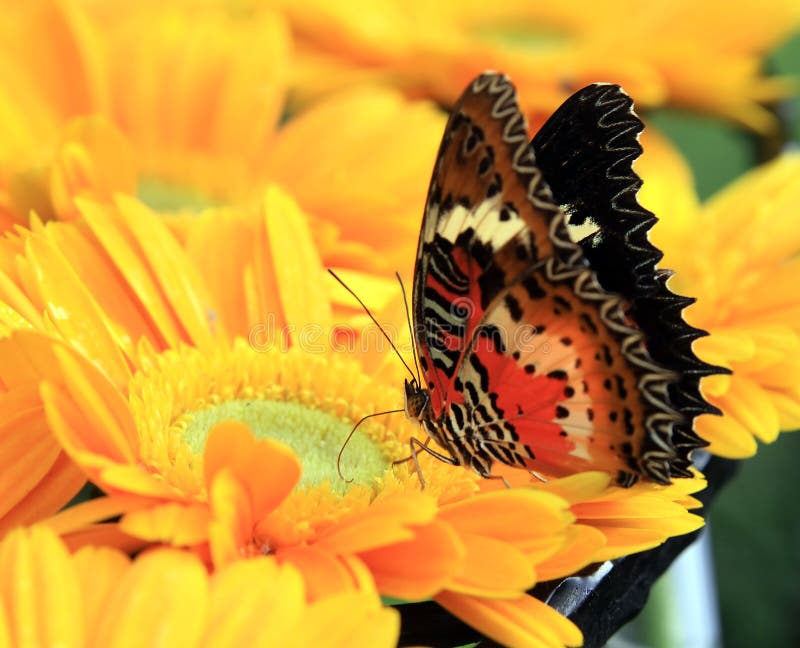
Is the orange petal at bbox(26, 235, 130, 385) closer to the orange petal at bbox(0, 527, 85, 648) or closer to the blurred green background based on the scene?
the orange petal at bbox(0, 527, 85, 648)

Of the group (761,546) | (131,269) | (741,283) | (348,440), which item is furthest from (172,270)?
(761,546)

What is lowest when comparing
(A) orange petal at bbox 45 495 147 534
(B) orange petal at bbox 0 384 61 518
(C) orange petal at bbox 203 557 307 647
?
(C) orange petal at bbox 203 557 307 647

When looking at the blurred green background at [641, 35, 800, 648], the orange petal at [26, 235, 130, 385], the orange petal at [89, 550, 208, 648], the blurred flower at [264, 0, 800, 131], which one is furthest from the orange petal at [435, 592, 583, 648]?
the blurred green background at [641, 35, 800, 648]

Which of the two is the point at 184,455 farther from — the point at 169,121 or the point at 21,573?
the point at 169,121

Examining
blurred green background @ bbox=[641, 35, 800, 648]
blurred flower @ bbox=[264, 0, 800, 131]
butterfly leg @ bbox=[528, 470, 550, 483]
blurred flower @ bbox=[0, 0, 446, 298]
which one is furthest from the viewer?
blurred green background @ bbox=[641, 35, 800, 648]

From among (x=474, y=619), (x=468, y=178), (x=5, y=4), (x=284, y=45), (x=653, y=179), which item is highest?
(x=5, y=4)

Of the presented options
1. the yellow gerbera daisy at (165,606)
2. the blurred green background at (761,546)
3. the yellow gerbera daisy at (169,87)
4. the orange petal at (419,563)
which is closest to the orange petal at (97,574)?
the yellow gerbera daisy at (165,606)

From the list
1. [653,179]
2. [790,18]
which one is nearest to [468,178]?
[653,179]
